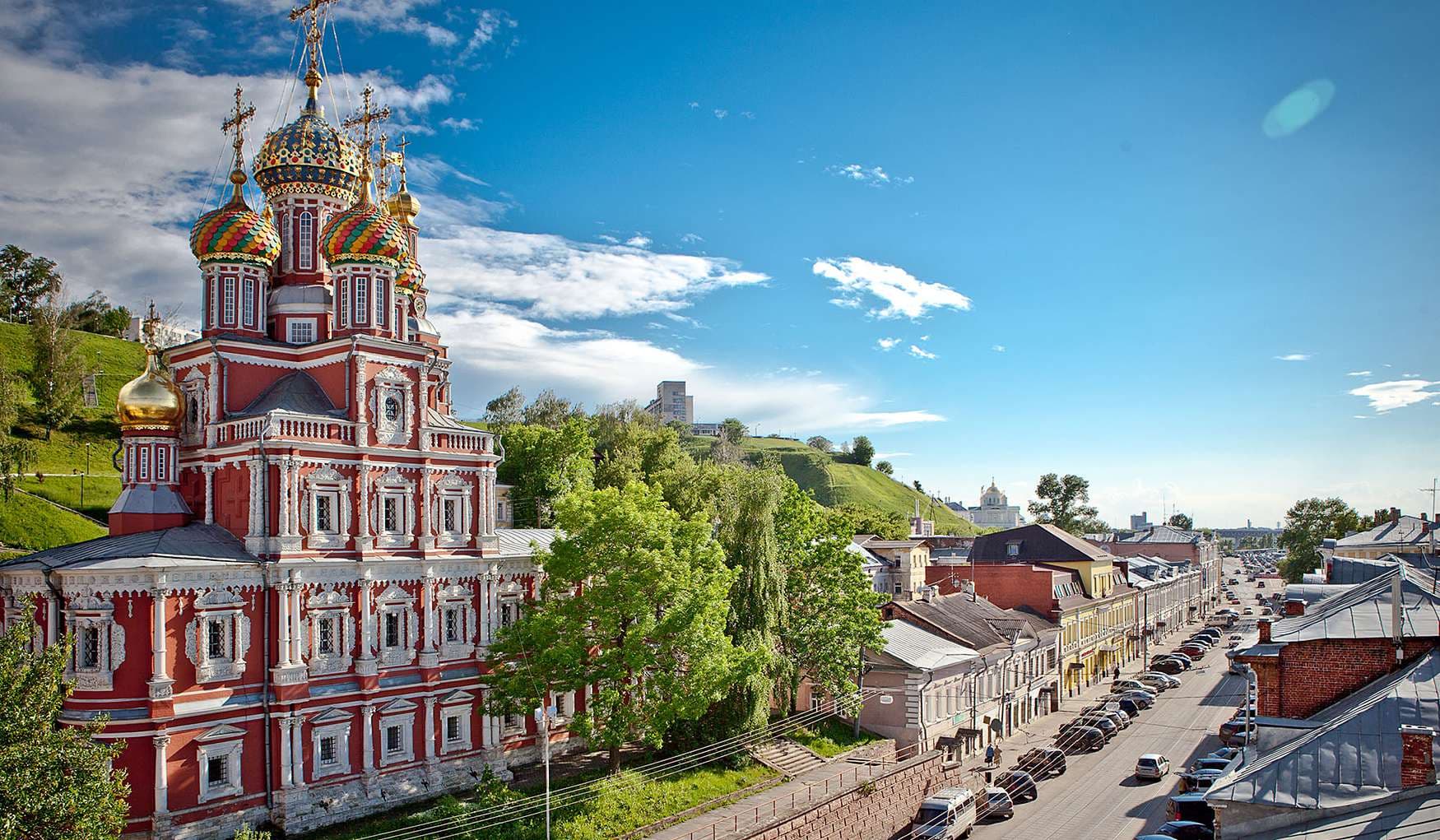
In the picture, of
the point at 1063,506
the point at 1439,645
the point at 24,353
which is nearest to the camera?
the point at 1439,645

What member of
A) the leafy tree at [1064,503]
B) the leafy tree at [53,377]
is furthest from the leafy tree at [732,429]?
the leafy tree at [53,377]

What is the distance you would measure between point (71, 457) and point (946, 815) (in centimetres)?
5699

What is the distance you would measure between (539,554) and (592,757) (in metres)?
7.23

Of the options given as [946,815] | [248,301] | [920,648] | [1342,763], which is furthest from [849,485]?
[1342,763]

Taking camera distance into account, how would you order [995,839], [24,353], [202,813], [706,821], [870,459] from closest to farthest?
[202,813] < [706,821] < [995,839] < [24,353] < [870,459]

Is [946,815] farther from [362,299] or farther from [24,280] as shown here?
[24,280]

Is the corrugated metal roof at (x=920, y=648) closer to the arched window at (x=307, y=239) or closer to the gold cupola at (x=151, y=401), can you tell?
the arched window at (x=307, y=239)

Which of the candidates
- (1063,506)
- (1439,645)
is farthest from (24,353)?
(1063,506)

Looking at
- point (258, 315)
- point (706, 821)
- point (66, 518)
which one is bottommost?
point (706, 821)

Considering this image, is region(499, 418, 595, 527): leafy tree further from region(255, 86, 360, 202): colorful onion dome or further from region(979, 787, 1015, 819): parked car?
region(979, 787, 1015, 819): parked car

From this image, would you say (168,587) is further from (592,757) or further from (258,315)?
(592,757)

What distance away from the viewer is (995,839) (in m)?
31.8

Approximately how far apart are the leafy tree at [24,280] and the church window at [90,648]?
69.1 m

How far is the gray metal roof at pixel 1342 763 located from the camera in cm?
1538
